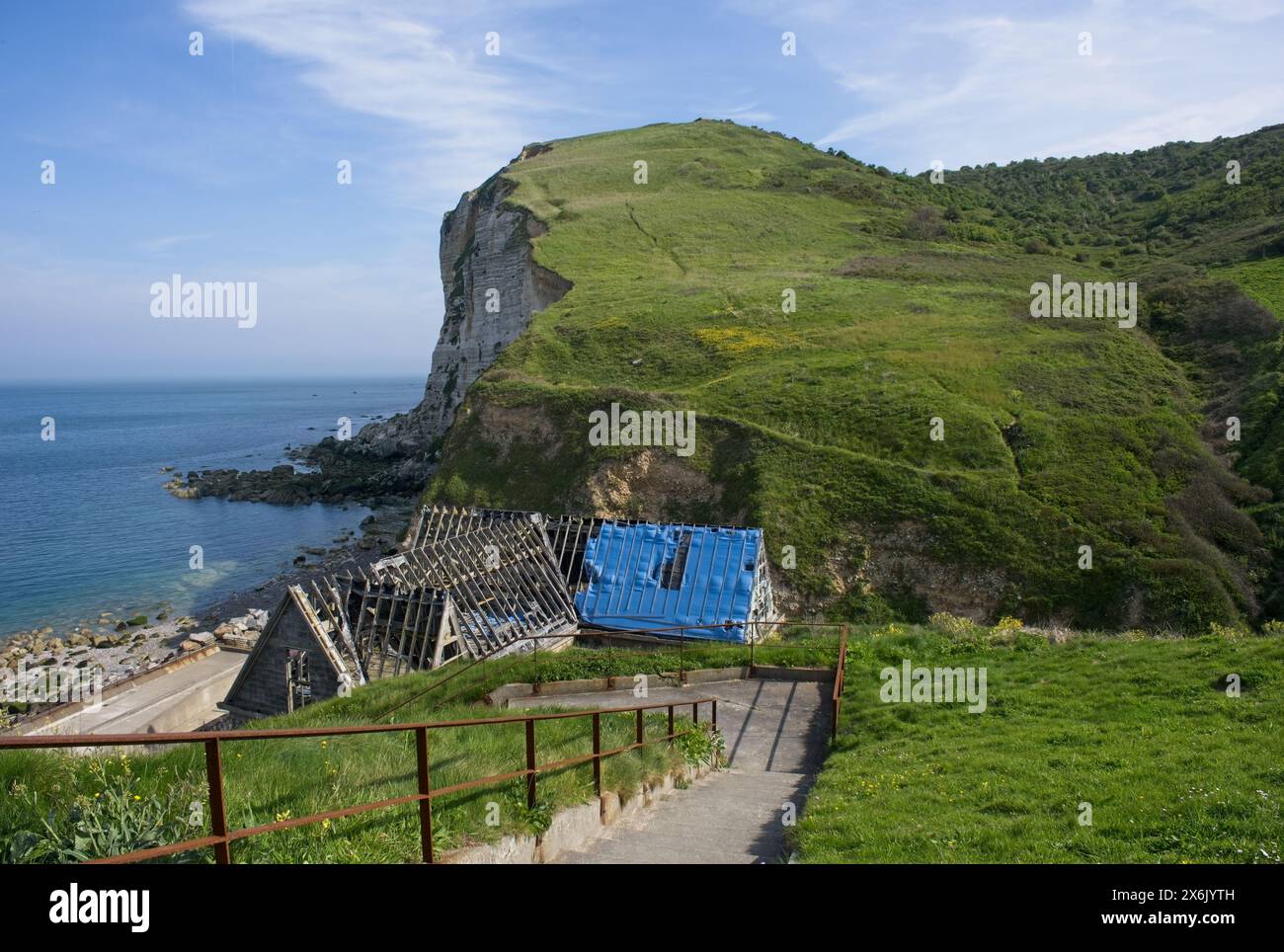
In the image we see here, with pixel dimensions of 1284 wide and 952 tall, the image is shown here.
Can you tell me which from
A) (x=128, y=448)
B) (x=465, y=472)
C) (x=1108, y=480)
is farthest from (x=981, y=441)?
(x=128, y=448)

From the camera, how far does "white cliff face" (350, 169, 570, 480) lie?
2781 inches

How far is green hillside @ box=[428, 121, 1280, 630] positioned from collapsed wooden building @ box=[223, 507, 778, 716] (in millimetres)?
7420

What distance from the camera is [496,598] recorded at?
984 inches

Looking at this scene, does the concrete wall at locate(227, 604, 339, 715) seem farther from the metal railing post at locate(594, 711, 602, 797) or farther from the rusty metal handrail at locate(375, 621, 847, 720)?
the metal railing post at locate(594, 711, 602, 797)

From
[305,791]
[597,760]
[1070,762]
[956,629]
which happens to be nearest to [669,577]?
[956,629]

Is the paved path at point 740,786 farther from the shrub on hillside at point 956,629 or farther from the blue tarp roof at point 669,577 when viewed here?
the blue tarp roof at point 669,577

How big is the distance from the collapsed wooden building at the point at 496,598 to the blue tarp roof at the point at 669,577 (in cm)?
4

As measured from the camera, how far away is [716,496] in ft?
124

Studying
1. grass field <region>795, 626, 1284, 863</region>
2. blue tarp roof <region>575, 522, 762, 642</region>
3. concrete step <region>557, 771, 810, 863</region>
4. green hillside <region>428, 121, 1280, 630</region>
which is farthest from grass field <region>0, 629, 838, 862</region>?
green hillside <region>428, 121, 1280, 630</region>

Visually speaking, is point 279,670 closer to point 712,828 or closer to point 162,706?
point 162,706

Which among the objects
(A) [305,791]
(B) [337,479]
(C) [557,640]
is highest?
(A) [305,791]

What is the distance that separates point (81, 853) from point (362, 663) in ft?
55.4

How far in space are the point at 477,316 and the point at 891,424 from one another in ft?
151

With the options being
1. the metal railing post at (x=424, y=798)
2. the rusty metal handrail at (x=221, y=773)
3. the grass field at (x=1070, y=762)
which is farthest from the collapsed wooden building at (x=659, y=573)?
the metal railing post at (x=424, y=798)
